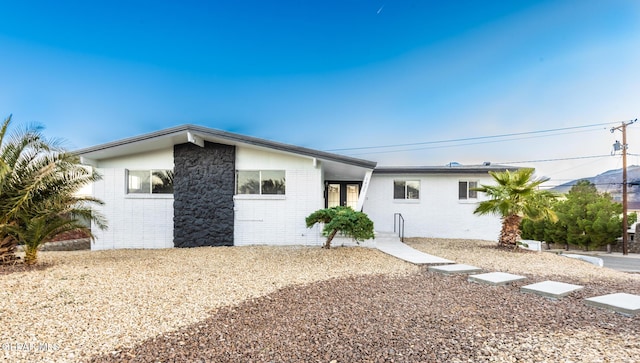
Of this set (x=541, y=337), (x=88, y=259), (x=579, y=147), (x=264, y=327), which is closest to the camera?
(x=541, y=337)

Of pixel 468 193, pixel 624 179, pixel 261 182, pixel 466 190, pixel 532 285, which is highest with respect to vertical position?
pixel 624 179

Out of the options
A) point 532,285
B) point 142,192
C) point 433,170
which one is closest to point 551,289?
point 532,285

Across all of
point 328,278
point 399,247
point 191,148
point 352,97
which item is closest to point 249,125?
point 352,97

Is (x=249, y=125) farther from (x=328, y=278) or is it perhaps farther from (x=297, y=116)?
(x=328, y=278)

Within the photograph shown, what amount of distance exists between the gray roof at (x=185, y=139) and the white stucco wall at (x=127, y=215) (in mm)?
954

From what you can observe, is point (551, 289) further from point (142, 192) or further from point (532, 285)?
point (142, 192)

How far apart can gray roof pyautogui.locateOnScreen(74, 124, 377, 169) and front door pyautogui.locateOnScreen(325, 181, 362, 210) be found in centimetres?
461

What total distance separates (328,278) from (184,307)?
2.91 metres

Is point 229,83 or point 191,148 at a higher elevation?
point 229,83

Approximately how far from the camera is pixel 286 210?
37.6 feet

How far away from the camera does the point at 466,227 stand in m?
14.8

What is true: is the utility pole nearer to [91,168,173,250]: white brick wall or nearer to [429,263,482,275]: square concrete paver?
[429,263,482,275]: square concrete paver

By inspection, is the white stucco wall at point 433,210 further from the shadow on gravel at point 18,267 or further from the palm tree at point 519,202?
the shadow on gravel at point 18,267

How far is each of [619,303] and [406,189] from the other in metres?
10.9
